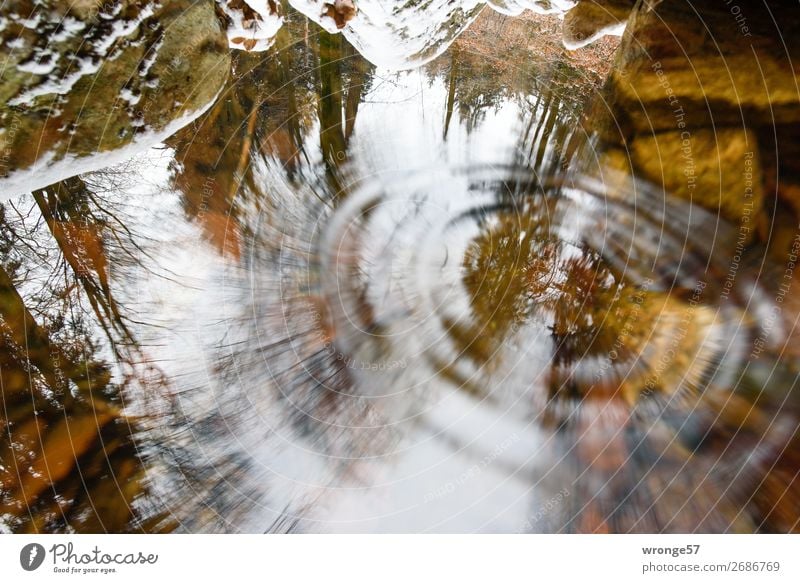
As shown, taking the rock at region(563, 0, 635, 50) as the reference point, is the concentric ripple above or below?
below

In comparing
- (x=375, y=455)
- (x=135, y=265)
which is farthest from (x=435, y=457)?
(x=135, y=265)

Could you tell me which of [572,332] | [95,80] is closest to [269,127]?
[95,80]

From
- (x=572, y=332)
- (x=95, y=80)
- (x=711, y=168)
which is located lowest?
(x=572, y=332)

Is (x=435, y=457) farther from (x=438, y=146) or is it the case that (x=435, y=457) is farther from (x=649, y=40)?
(x=649, y=40)

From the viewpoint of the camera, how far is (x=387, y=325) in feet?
3.79

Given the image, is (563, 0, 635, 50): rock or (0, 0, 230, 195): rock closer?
(0, 0, 230, 195): rock

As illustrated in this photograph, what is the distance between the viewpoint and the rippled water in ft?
3.55

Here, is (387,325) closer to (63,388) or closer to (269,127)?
(269,127)

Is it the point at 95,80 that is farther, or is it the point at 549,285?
the point at 549,285

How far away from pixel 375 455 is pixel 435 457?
175 mm

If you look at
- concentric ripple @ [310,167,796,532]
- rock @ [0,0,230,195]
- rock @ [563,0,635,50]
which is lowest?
concentric ripple @ [310,167,796,532]

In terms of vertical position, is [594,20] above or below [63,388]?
above

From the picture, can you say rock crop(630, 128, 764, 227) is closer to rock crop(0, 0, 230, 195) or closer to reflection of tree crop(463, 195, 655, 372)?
reflection of tree crop(463, 195, 655, 372)

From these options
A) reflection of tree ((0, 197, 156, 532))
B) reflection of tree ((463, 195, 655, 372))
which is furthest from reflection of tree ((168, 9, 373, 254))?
reflection of tree ((463, 195, 655, 372))
